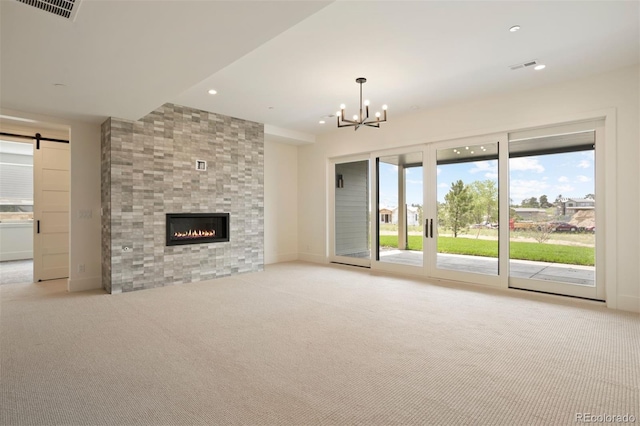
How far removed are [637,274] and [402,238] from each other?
337cm

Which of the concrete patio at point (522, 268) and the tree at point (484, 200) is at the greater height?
the tree at point (484, 200)

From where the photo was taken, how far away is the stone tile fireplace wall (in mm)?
4973

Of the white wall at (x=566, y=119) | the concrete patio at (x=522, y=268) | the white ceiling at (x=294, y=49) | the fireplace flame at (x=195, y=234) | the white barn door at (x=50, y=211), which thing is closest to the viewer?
the white ceiling at (x=294, y=49)

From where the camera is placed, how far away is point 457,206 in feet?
18.7

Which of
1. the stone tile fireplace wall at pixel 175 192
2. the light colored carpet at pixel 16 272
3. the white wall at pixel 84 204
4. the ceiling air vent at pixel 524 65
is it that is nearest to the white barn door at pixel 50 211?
the light colored carpet at pixel 16 272

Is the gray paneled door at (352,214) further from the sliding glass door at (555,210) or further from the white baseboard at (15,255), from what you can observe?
the white baseboard at (15,255)

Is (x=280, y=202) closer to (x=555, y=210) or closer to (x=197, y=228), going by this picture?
(x=197, y=228)

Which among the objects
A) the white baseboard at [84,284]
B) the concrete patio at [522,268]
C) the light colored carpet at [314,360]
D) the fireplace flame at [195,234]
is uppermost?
the fireplace flame at [195,234]

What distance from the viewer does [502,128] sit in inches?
198

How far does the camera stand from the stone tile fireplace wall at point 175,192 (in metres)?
4.97

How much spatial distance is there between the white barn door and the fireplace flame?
2451 millimetres

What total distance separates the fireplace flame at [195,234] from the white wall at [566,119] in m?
3.29

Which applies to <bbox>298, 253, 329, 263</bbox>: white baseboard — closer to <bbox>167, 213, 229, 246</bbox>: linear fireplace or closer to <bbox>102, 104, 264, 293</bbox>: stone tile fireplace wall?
<bbox>102, 104, 264, 293</bbox>: stone tile fireplace wall

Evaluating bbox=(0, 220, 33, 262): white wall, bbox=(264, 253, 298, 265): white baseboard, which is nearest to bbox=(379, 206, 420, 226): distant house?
bbox=(264, 253, 298, 265): white baseboard
